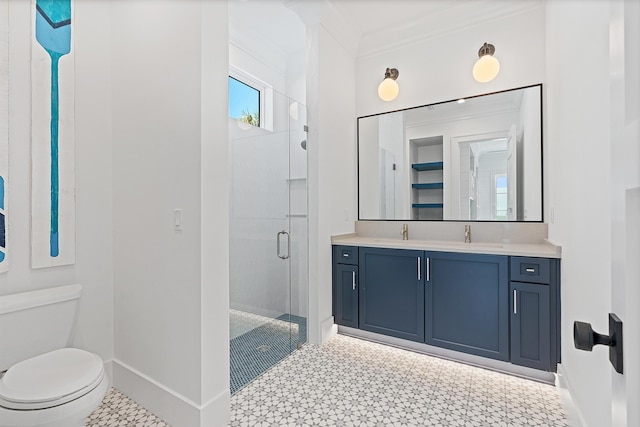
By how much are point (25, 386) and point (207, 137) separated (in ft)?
4.37

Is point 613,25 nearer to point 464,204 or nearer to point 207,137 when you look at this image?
point 207,137

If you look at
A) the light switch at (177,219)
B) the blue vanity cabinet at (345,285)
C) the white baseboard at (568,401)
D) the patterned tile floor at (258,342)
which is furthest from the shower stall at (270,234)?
the white baseboard at (568,401)

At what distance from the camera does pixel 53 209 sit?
1.80 m

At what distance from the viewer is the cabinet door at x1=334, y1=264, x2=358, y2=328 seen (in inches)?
109

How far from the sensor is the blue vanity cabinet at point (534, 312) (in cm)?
200

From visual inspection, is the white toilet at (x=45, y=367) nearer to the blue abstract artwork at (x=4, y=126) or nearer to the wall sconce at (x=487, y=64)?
the blue abstract artwork at (x=4, y=126)

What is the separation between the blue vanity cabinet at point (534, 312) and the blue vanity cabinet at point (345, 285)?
120 cm

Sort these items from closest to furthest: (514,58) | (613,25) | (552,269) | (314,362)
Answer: (613,25) < (552,269) < (314,362) < (514,58)

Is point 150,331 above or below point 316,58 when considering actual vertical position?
below

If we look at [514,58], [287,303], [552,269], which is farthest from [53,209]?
[514,58]

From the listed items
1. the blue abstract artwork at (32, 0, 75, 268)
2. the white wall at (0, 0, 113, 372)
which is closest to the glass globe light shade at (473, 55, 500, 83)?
the white wall at (0, 0, 113, 372)

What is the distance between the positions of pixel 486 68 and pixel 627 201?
8.16 feet

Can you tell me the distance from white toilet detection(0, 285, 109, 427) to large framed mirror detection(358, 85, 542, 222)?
246 cm

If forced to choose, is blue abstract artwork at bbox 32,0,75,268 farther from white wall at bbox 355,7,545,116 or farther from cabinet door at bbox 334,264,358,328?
white wall at bbox 355,7,545,116
